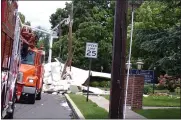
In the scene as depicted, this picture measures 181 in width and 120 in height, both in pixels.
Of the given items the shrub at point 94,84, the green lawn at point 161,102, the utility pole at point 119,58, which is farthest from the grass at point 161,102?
the shrub at point 94,84

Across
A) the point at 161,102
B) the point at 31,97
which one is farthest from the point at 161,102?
the point at 31,97

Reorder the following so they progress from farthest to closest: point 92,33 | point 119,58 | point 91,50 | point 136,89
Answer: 1. point 92,33
2. point 91,50
3. point 136,89
4. point 119,58

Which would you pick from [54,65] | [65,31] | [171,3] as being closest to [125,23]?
[171,3]

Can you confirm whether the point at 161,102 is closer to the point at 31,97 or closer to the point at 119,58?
the point at 31,97

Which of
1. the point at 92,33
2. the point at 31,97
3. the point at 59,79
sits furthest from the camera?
the point at 92,33

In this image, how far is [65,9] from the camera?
66375 mm

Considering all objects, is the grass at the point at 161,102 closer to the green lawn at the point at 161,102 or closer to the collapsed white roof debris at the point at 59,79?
the green lawn at the point at 161,102

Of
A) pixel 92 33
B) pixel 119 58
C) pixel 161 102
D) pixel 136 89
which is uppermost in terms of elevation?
pixel 92 33

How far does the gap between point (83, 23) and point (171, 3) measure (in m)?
39.2

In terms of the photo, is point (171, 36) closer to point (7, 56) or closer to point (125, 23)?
point (125, 23)

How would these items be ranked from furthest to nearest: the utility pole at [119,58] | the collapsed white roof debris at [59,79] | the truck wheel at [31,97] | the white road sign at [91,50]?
the collapsed white roof debris at [59,79]
the white road sign at [91,50]
the truck wheel at [31,97]
the utility pole at [119,58]

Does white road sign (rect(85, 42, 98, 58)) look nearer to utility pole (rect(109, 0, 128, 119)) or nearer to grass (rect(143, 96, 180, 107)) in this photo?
grass (rect(143, 96, 180, 107))

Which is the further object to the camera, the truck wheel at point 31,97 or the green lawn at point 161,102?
the green lawn at point 161,102

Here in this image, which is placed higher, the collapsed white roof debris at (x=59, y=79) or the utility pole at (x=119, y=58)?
the utility pole at (x=119, y=58)
